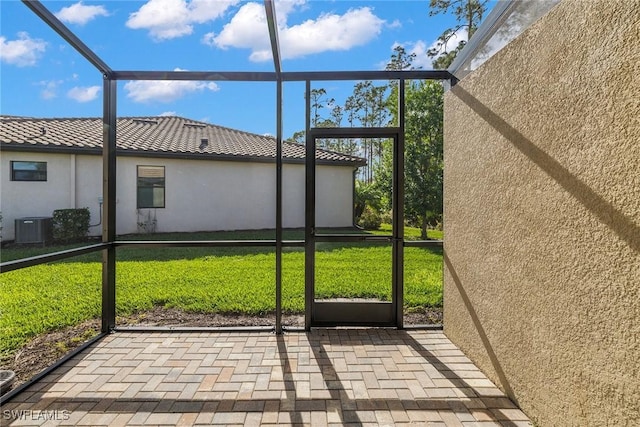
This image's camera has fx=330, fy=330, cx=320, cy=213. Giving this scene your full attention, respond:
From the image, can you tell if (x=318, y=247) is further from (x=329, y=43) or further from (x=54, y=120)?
(x=54, y=120)

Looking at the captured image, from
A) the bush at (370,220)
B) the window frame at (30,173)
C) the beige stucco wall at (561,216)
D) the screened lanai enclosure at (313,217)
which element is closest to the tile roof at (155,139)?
the window frame at (30,173)

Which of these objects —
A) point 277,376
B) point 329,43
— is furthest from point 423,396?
point 329,43

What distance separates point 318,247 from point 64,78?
3.46 metres

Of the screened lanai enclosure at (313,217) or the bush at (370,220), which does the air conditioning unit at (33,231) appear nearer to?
the screened lanai enclosure at (313,217)

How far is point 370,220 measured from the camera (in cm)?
379

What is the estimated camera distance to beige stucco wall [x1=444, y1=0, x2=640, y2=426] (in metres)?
1.46

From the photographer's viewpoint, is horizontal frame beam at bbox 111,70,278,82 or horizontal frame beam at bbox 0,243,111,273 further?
horizontal frame beam at bbox 111,70,278,82

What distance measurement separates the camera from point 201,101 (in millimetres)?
4387

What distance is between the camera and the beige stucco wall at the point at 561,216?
4.81 ft

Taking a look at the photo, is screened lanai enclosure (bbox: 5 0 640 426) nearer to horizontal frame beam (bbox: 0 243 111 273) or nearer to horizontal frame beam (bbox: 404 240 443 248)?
horizontal frame beam (bbox: 0 243 111 273)

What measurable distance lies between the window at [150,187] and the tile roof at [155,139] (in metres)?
0.35

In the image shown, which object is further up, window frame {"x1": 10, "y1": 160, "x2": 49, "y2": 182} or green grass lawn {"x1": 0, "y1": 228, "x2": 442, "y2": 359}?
window frame {"x1": 10, "y1": 160, "x2": 49, "y2": 182}

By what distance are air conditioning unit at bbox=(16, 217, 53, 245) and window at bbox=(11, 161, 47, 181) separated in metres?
1.35

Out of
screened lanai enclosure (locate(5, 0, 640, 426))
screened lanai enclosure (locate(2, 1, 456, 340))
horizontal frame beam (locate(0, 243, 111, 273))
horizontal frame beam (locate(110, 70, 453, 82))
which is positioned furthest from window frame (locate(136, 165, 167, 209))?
horizontal frame beam (locate(110, 70, 453, 82))
